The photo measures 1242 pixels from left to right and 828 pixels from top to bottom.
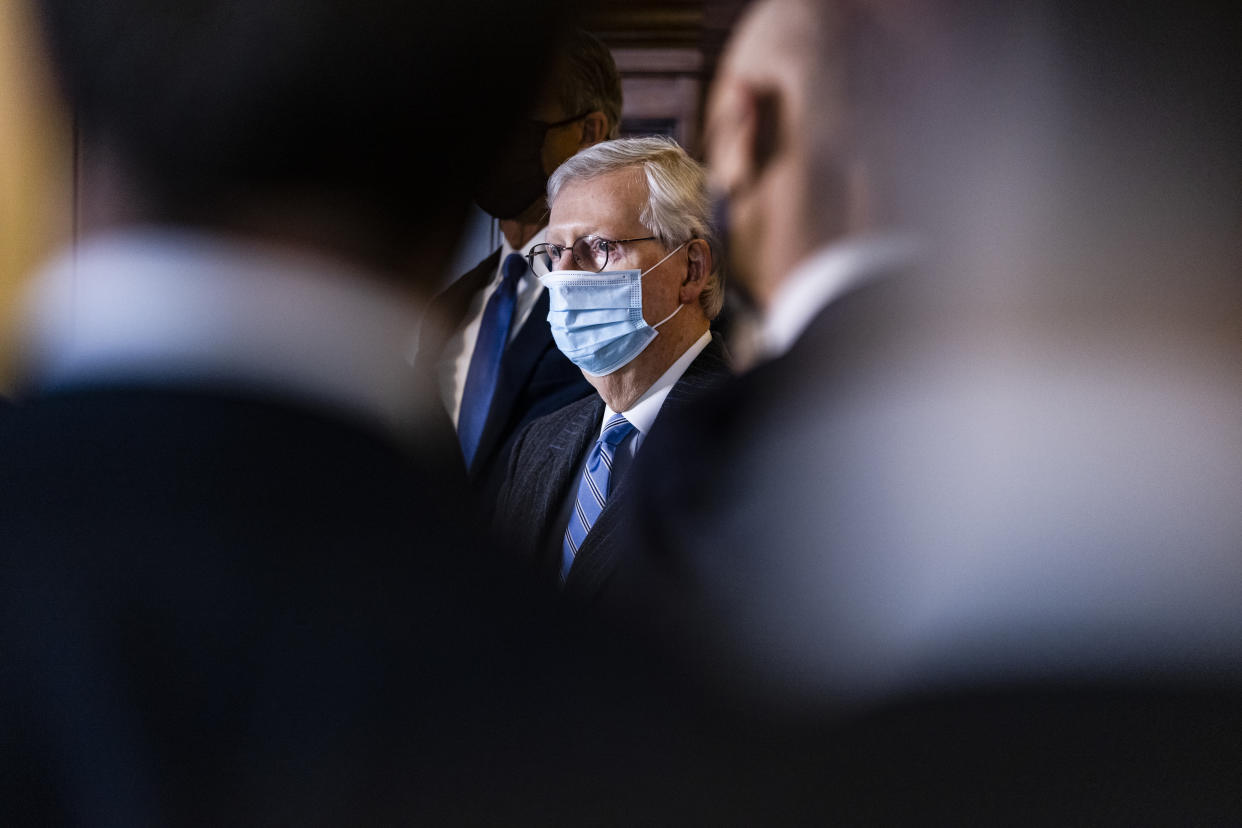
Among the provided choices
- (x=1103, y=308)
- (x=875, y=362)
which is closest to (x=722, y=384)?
(x=875, y=362)

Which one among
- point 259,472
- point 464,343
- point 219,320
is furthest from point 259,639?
point 464,343

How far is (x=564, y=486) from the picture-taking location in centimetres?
119

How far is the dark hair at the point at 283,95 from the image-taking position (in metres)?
0.83

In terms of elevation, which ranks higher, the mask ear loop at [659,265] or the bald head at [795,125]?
the bald head at [795,125]

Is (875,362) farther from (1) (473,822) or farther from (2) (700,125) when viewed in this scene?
(1) (473,822)

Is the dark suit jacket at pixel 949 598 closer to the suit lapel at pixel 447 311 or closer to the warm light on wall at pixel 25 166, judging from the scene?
the suit lapel at pixel 447 311

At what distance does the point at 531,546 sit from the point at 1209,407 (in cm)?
A: 61

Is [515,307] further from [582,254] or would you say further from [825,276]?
[825,276]

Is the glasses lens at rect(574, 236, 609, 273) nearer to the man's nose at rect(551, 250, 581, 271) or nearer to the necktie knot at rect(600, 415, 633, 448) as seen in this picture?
the man's nose at rect(551, 250, 581, 271)

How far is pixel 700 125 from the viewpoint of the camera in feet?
3.36

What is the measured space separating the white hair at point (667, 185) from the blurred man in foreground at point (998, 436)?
0.21 meters

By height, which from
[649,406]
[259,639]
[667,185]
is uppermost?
[667,185]

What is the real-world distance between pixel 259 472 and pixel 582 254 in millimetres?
521

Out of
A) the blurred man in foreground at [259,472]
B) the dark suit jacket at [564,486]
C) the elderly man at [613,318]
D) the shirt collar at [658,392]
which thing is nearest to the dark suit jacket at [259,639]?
the blurred man in foreground at [259,472]
